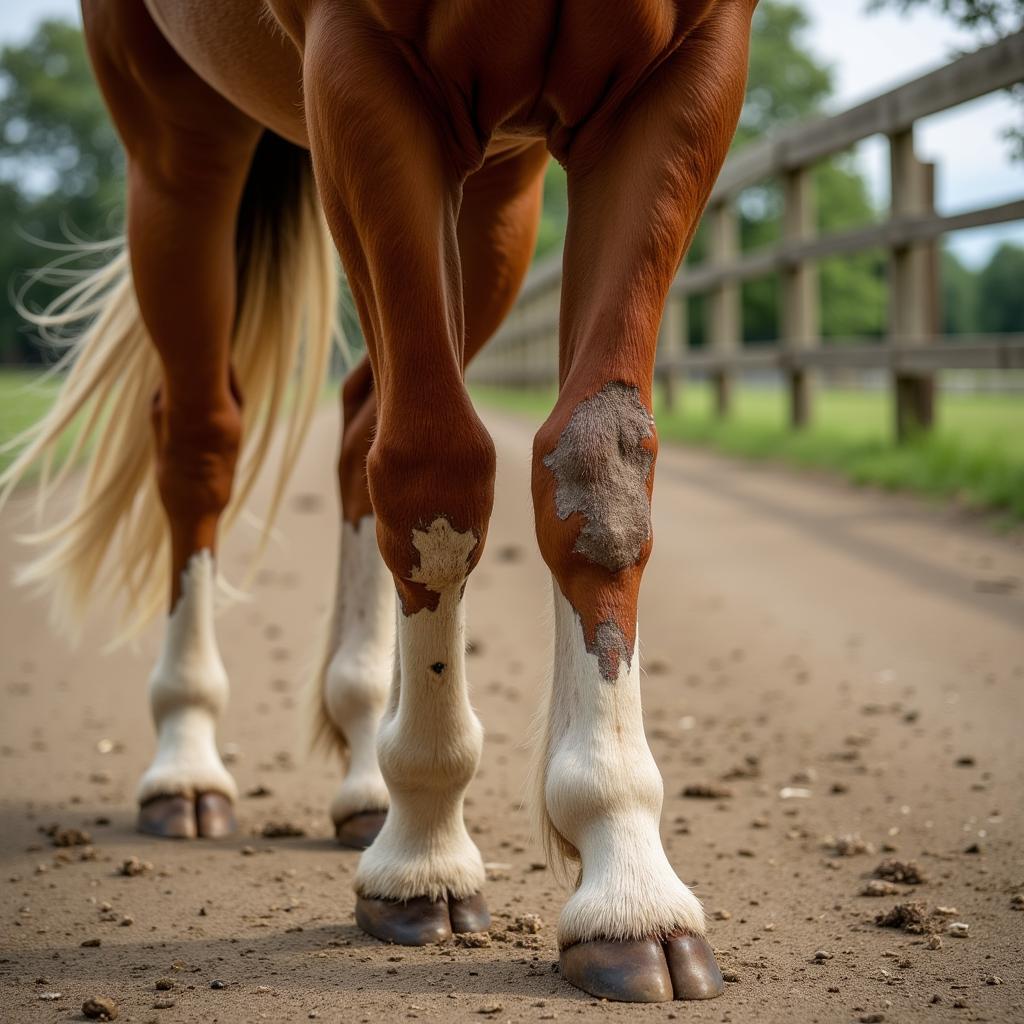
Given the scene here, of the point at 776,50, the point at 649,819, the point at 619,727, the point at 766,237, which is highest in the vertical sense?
the point at 776,50

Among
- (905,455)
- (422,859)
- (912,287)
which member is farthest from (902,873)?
(912,287)

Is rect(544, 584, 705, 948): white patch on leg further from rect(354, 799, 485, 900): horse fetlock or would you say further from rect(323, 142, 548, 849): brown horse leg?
rect(323, 142, 548, 849): brown horse leg

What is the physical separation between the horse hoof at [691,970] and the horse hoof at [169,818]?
4.03 feet

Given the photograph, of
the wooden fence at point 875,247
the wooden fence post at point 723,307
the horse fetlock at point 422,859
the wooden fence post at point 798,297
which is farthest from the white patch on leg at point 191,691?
the wooden fence post at point 723,307

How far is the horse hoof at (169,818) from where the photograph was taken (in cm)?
239

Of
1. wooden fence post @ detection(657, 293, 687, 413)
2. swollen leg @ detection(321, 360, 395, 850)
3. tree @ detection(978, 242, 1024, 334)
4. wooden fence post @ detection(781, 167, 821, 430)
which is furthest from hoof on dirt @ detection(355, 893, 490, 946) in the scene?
tree @ detection(978, 242, 1024, 334)

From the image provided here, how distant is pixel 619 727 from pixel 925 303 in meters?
5.87

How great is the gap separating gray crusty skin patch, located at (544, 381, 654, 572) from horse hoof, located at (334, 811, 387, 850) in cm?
99

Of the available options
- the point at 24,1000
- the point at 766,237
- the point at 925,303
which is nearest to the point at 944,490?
the point at 925,303

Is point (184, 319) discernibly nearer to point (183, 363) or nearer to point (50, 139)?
point (183, 363)

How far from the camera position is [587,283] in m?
1.63

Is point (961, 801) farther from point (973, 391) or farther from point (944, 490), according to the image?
point (973, 391)

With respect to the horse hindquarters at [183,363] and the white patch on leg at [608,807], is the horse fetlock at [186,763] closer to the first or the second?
the horse hindquarters at [183,363]

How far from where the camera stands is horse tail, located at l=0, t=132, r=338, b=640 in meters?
3.00
